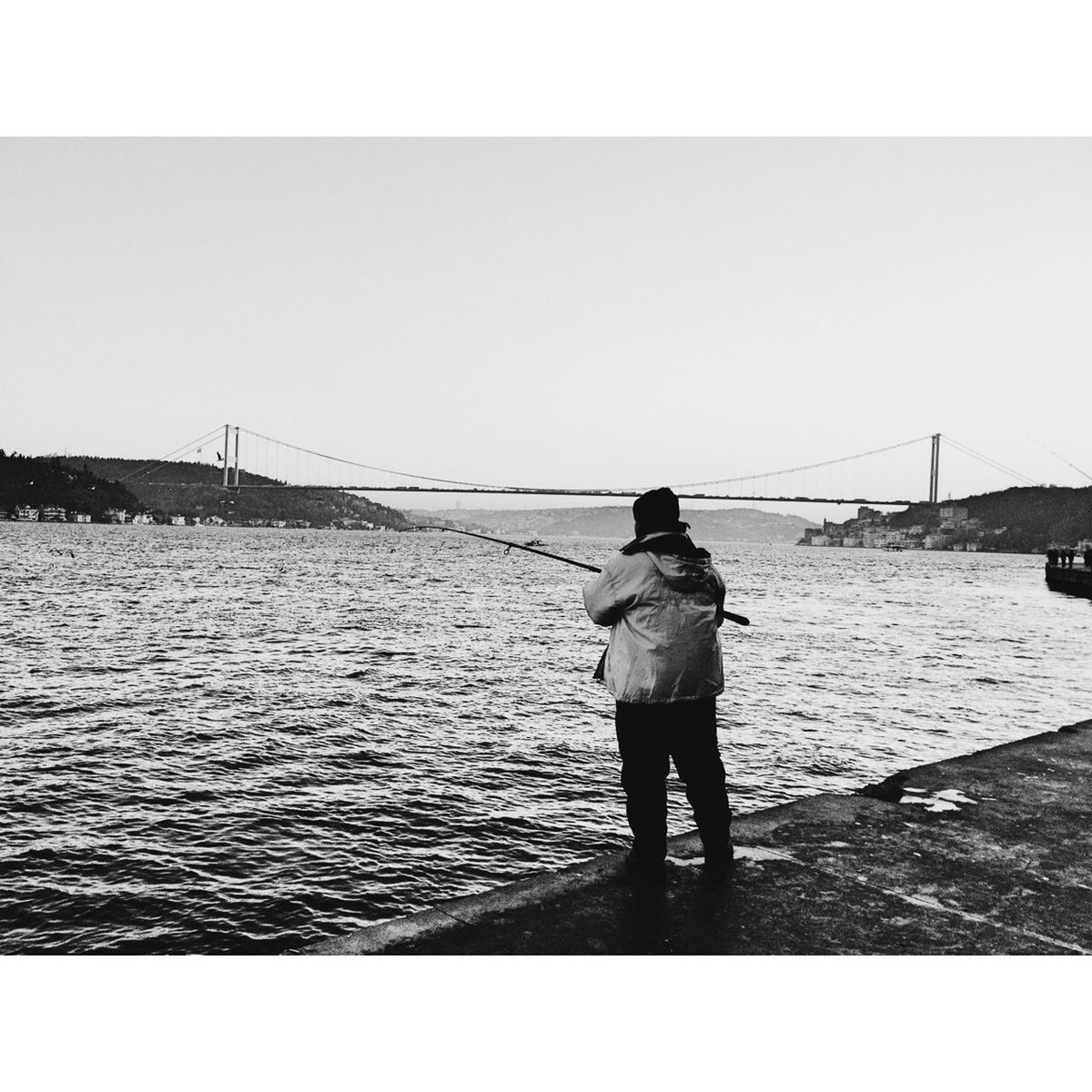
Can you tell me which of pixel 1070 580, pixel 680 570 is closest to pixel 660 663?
pixel 680 570

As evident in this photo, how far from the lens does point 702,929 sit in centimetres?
335

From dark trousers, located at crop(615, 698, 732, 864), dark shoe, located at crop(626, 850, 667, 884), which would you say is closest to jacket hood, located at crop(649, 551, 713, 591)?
dark trousers, located at crop(615, 698, 732, 864)

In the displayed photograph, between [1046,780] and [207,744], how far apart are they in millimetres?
8054

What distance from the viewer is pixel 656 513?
12.6 feet

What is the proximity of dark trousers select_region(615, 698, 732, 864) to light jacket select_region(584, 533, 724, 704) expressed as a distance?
3.5 inches

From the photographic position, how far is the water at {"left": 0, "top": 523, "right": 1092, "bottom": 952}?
228 inches

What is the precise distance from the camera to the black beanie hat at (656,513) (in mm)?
3830

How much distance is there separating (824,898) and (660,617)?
131 cm

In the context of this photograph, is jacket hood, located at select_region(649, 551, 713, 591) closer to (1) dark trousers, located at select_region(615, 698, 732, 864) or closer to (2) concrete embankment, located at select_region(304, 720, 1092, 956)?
(1) dark trousers, located at select_region(615, 698, 732, 864)

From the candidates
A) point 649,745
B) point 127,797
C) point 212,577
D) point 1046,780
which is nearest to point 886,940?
point 649,745

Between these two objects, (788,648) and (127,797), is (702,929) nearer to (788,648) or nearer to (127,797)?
(127,797)

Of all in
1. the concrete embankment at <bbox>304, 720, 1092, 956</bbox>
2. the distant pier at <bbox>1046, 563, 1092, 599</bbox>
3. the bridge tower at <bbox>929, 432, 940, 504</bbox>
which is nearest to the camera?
the concrete embankment at <bbox>304, 720, 1092, 956</bbox>

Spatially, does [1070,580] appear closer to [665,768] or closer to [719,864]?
[719,864]

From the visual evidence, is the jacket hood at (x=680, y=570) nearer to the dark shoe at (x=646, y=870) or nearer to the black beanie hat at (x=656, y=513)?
the black beanie hat at (x=656, y=513)
